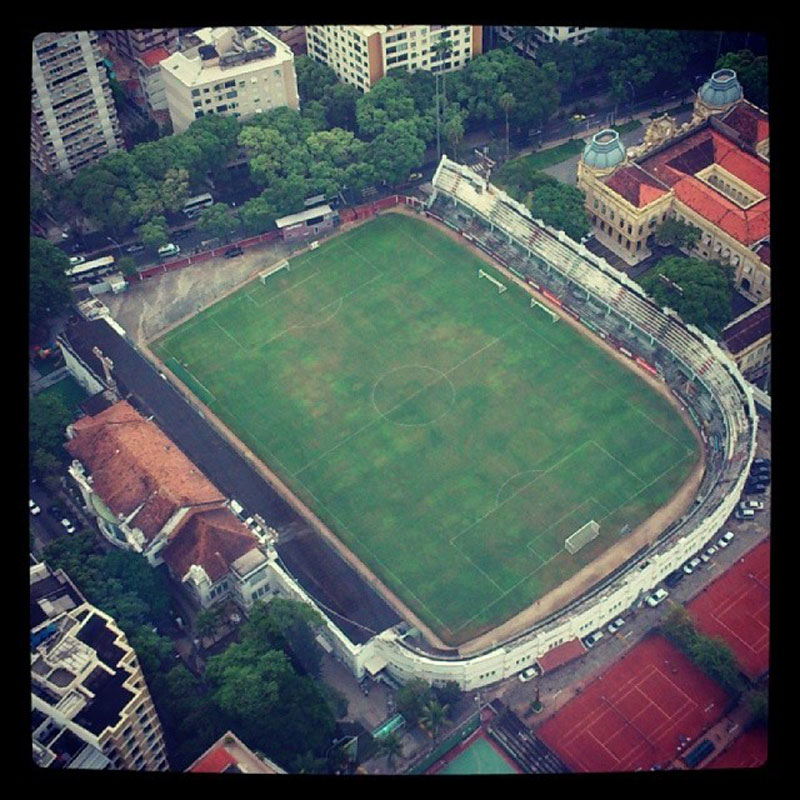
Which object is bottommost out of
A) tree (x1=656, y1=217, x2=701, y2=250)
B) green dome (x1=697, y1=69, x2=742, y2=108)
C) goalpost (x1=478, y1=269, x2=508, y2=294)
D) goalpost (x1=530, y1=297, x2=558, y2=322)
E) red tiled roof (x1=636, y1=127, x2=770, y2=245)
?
goalpost (x1=530, y1=297, x2=558, y2=322)

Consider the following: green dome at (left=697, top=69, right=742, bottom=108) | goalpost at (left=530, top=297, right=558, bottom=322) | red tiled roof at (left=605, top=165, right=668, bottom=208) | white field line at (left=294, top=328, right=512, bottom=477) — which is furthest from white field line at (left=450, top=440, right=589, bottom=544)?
green dome at (left=697, top=69, right=742, bottom=108)

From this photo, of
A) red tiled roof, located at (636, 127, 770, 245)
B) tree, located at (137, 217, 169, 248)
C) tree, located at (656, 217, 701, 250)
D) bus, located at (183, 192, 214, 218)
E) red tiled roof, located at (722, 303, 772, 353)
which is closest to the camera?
red tiled roof, located at (722, 303, 772, 353)

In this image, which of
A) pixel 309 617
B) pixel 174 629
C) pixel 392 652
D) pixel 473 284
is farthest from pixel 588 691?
pixel 473 284

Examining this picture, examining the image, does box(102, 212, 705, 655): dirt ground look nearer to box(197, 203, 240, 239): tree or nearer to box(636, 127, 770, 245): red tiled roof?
box(197, 203, 240, 239): tree

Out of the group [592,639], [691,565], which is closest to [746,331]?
[691,565]

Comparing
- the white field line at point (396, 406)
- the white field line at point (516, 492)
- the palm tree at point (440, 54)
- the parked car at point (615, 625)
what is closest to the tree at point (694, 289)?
the white field line at point (396, 406)

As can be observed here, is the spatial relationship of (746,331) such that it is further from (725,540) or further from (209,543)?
(209,543)

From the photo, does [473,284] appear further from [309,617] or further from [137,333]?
[309,617]

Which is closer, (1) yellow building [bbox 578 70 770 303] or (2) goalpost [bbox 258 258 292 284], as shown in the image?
(1) yellow building [bbox 578 70 770 303]
